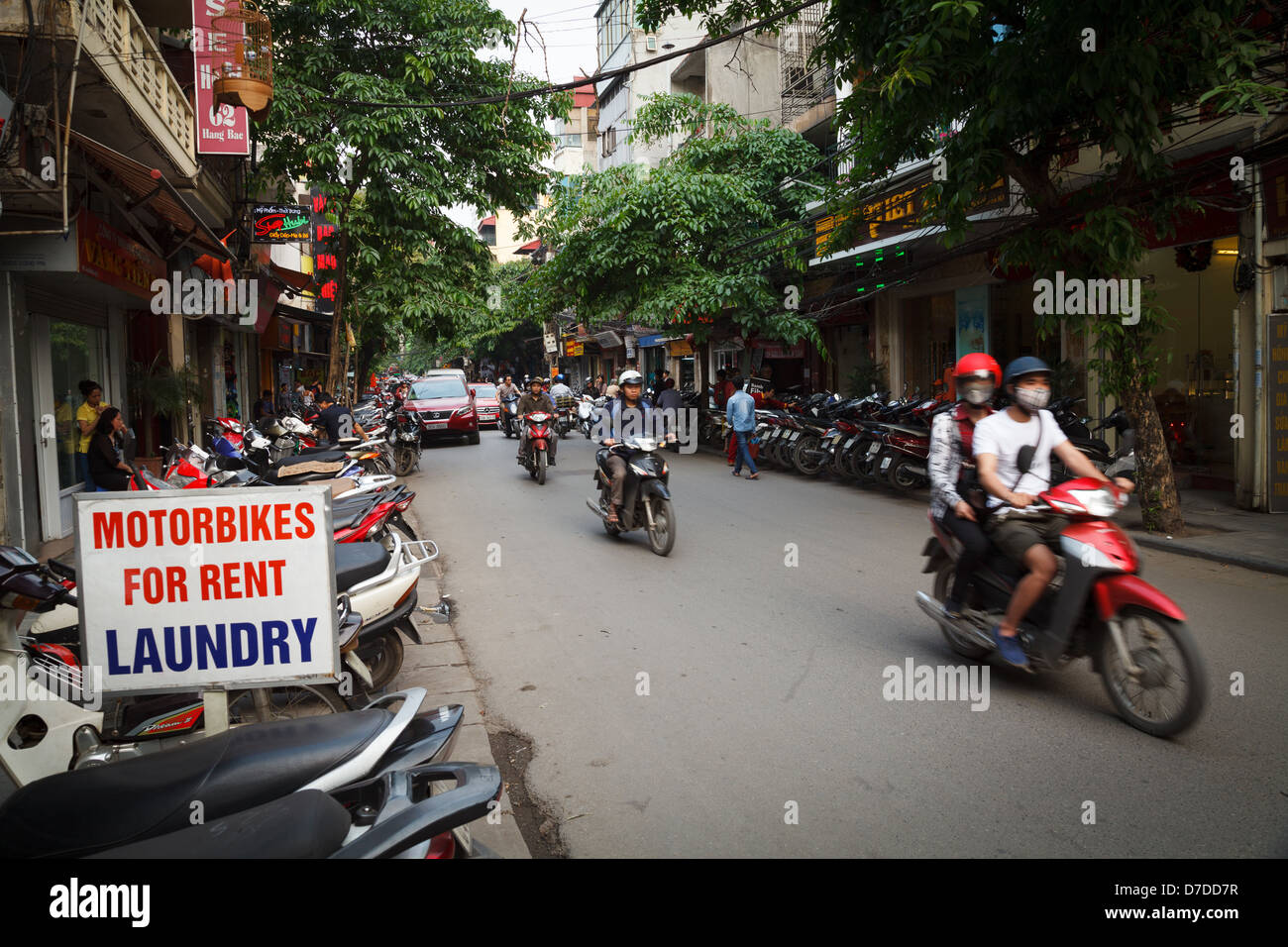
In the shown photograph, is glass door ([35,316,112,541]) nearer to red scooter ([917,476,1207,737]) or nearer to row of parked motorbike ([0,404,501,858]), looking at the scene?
row of parked motorbike ([0,404,501,858])

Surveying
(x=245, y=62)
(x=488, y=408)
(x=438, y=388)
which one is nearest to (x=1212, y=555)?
(x=245, y=62)

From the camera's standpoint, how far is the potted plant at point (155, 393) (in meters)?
14.7

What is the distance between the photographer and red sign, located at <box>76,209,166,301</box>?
9.76m

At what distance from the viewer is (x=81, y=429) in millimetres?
12023

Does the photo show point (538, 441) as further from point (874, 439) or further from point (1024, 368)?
point (1024, 368)

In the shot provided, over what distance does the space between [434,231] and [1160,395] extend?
1281cm

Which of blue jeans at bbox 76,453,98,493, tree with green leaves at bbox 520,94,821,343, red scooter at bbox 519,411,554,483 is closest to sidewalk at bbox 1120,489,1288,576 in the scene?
red scooter at bbox 519,411,554,483

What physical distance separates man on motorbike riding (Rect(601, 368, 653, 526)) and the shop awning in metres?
5.05

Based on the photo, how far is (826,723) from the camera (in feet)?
15.2

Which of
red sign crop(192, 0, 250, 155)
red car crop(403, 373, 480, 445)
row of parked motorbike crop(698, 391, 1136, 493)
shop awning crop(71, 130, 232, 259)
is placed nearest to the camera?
shop awning crop(71, 130, 232, 259)

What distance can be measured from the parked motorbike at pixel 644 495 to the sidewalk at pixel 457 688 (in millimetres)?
2177

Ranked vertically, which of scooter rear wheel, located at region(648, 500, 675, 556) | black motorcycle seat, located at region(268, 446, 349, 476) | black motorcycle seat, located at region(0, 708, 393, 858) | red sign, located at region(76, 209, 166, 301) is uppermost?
red sign, located at region(76, 209, 166, 301)
